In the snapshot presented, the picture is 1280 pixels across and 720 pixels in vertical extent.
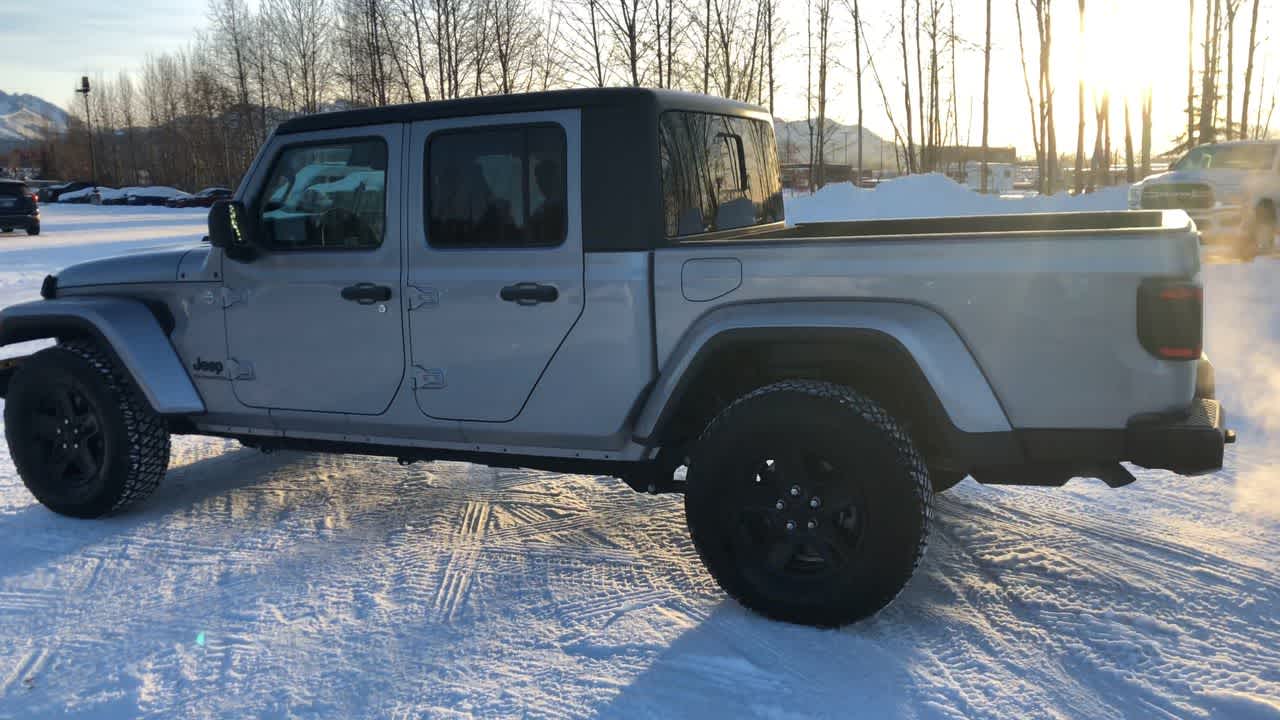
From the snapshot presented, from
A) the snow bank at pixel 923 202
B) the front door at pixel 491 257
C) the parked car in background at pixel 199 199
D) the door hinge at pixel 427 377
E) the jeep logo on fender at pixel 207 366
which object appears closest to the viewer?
the front door at pixel 491 257

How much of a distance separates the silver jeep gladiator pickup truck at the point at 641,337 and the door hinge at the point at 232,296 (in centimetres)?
3

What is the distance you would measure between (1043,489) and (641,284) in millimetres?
2824

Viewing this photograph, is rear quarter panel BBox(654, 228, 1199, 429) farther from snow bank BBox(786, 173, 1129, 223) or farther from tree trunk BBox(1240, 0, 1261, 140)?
tree trunk BBox(1240, 0, 1261, 140)

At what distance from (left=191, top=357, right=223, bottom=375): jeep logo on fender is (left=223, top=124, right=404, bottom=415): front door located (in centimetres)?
10

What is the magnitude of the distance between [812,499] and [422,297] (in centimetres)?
184

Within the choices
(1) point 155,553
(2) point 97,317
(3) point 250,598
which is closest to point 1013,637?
(3) point 250,598

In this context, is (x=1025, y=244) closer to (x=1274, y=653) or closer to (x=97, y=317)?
(x=1274, y=653)

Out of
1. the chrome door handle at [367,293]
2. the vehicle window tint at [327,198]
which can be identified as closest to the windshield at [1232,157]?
the vehicle window tint at [327,198]

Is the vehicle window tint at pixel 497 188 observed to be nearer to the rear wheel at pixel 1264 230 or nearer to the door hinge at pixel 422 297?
the door hinge at pixel 422 297

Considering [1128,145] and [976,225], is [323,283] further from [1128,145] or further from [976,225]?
[1128,145]

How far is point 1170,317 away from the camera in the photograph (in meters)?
3.20

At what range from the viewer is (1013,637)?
3.62 m

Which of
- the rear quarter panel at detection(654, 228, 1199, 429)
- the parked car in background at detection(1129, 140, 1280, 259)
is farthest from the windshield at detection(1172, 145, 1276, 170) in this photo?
the rear quarter panel at detection(654, 228, 1199, 429)

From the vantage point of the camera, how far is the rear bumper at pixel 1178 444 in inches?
129
